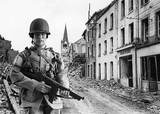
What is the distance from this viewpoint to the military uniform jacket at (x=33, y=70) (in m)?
2.87

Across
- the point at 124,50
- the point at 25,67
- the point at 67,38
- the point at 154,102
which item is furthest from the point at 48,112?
the point at 67,38

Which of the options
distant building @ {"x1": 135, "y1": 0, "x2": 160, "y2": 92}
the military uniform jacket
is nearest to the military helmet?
the military uniform jacket

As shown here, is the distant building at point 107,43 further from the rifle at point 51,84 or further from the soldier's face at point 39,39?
the rifle at point 51,84

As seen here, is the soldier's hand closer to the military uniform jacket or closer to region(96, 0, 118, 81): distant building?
the military uniform jacket

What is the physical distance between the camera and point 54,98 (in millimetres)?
2918

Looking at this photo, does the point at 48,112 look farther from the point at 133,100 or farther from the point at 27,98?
the point at 133,100

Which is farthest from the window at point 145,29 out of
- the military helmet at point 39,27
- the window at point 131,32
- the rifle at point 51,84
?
the rifle at point 51,84

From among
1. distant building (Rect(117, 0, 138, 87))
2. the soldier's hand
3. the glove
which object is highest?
distant building (Rect(117, 0, 138, 87))

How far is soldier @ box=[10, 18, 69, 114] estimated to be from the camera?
285cm

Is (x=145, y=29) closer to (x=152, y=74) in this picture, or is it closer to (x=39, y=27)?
(x=152, y=74)

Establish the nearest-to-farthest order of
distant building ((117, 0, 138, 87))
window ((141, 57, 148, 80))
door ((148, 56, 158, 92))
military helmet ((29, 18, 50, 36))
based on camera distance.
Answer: military helmet ((29, 18, 50, 36)) → door ((148, 56, 158, 92)) → window ((141, 57, 148, 80)) → distant building ((117, 0, 138, 87))

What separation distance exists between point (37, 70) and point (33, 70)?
2.0 inches

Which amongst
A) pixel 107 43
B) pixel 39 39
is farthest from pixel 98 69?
pixel 39 39

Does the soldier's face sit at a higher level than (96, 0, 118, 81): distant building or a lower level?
lower
